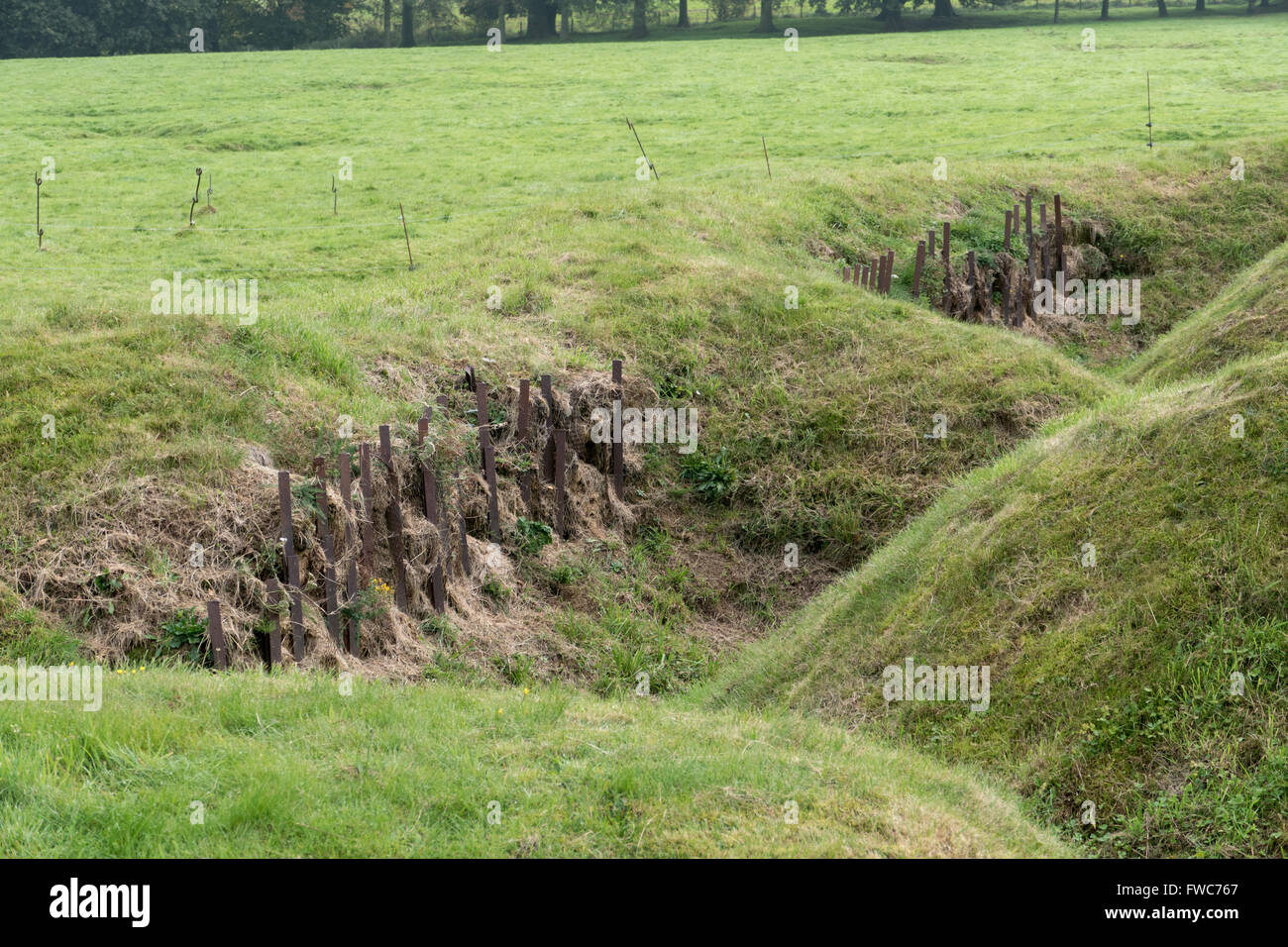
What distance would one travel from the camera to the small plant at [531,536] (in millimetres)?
12836

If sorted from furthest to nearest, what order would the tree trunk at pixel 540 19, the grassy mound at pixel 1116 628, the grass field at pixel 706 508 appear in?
the tree trunk at pixel 540 19, the grassy mound at pixel 1116 628, the grass field at pixel 706 508

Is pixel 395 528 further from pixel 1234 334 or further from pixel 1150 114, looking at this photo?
pixel 1150 114

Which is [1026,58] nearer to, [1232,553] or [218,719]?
[1232,553]

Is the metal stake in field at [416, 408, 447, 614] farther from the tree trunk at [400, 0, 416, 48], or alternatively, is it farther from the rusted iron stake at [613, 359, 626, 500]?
the tree trunk at [400, 0, 416, 48]

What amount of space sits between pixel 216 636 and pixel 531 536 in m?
4.44

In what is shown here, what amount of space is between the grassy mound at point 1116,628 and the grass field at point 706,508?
0.04 m

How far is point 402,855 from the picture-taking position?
5.59m

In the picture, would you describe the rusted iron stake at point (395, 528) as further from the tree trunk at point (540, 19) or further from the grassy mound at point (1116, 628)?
the tree trunk at point (540, 19)

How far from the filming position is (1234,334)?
592 inches

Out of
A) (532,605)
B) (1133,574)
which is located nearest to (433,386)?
(532,605)

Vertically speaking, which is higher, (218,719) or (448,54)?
(448,54)

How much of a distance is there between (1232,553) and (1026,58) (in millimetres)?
46732

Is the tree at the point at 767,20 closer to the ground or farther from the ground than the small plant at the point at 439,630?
farther from the ground

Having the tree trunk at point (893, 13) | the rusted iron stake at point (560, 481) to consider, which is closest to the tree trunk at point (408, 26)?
the tree trunk at point (893, 13)
